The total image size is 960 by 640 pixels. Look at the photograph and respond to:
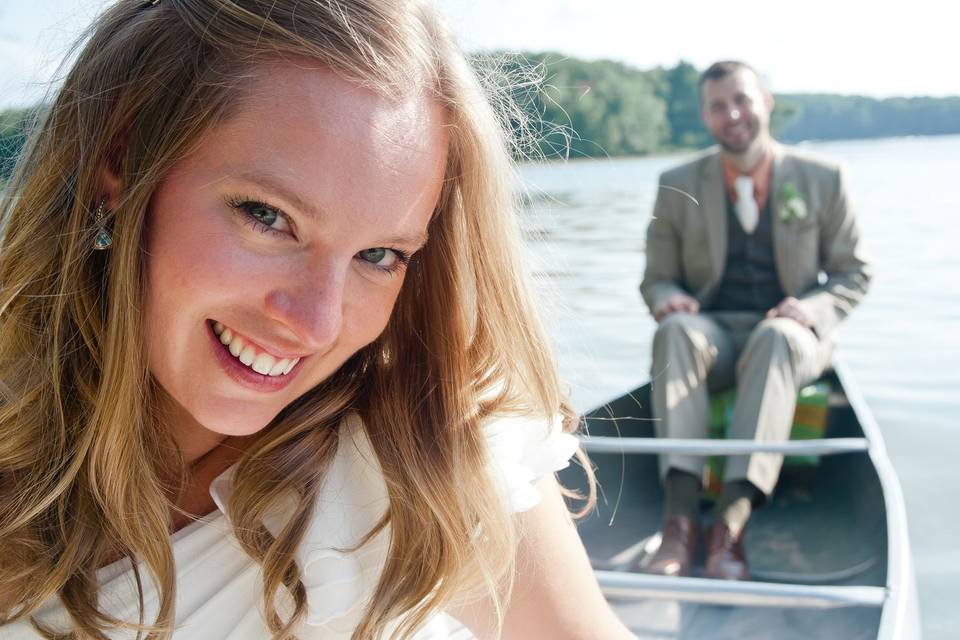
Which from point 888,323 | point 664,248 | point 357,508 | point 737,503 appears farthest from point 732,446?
point 888,323

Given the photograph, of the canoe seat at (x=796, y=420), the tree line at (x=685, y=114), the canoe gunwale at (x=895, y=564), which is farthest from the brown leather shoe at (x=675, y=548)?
the tree line at (x=685, y=114)

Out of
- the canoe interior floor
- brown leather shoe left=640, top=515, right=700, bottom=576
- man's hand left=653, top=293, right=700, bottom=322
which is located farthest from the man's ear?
man's hand left=653, top=293, right=700, bottom=322

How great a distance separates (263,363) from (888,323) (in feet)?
32.1

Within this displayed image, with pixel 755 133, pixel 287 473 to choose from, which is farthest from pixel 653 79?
pixel 287 473

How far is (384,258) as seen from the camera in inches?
42.4

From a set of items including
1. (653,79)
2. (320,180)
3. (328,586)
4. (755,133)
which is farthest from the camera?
(653,79)

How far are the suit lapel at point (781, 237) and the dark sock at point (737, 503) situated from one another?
0.94 m

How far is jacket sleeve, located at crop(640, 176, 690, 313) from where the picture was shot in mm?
3867

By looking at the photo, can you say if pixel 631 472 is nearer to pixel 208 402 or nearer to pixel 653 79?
pixel 208 402

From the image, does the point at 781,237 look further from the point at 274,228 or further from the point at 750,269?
the point at 274,228

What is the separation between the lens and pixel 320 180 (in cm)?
97

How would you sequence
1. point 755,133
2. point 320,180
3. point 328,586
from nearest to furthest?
point 320,180
point 328,586
point 755,133

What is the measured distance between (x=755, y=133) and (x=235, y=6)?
313cm

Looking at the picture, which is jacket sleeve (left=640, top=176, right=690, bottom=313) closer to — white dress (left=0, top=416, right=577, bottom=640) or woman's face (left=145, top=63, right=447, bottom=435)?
white dress (left=0, top=416, right=577, bottom=640)
